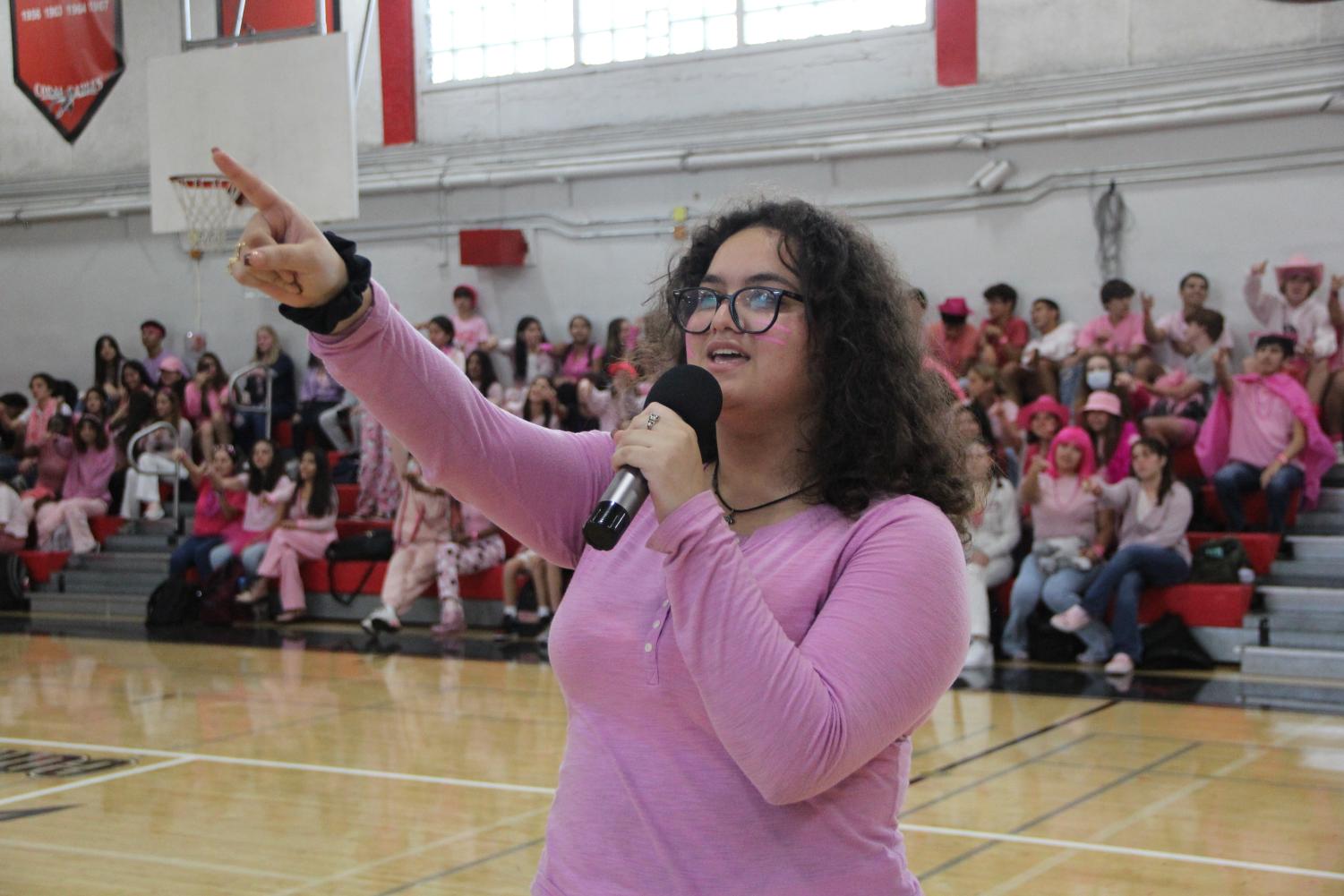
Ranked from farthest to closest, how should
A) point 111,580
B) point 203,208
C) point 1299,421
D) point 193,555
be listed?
point 111,580 → point 193,555 → point 203,208 → point 1299,421

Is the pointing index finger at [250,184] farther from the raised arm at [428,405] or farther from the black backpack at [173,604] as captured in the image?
the black backpack at [173,604]

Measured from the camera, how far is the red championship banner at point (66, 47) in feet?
37.7

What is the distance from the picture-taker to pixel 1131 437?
9500 millimetres

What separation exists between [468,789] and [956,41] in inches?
348

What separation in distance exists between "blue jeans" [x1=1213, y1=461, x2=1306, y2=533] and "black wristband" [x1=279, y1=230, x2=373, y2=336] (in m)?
8.52

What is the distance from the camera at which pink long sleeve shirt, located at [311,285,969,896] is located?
153 cm

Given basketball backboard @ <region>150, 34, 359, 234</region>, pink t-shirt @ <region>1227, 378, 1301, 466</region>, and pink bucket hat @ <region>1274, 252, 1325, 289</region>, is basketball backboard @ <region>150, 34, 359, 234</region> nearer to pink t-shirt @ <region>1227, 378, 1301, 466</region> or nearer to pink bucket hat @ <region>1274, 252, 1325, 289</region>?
pink t-shirt @ <region>1227, 378, 1301, 466</region>

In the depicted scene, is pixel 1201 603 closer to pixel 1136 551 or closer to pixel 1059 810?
pixel 1136 551

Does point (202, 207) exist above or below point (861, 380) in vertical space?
above

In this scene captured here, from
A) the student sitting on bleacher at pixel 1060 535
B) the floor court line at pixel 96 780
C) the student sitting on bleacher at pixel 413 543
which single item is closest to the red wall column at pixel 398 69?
the student sitting on bleacher at pixel 413 543

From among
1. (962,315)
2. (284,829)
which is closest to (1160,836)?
(284,829)

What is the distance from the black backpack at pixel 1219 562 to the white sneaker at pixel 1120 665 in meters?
0.74

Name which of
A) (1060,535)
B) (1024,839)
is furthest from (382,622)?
(1024,839)

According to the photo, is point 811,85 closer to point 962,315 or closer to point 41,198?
point 962,315
